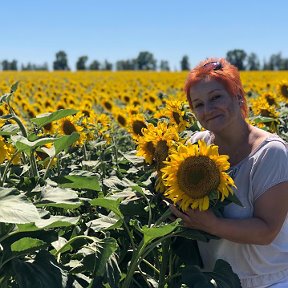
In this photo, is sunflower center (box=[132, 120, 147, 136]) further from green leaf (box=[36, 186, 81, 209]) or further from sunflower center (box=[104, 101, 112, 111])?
sunflower center (box=[104, 101, 112, 111])

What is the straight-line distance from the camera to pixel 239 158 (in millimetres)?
2334

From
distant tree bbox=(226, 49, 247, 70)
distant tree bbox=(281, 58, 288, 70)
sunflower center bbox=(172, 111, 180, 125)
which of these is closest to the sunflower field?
sunflower center bbox=(172, 111, 180, 125)

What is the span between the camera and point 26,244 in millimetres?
1828

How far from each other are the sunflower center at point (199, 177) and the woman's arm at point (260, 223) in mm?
129

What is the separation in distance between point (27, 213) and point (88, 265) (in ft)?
1.55

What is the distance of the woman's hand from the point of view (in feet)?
6.52

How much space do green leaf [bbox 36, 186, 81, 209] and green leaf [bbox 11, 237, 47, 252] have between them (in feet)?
0.42

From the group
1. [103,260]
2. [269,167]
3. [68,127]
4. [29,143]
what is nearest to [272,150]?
[269,167]

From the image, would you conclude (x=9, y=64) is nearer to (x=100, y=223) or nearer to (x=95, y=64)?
(x=95, y=64)

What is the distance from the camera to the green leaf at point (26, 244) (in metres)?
1.82

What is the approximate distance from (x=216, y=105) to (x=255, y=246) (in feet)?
1.72

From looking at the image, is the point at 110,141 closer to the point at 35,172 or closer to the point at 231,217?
the point at 35,172

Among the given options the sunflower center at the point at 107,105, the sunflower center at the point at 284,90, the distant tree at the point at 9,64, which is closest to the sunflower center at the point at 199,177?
the sunflower center at the point at 284,90

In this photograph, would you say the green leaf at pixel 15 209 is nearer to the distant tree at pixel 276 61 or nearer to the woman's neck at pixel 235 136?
the woman's neck at pixel 235 136
